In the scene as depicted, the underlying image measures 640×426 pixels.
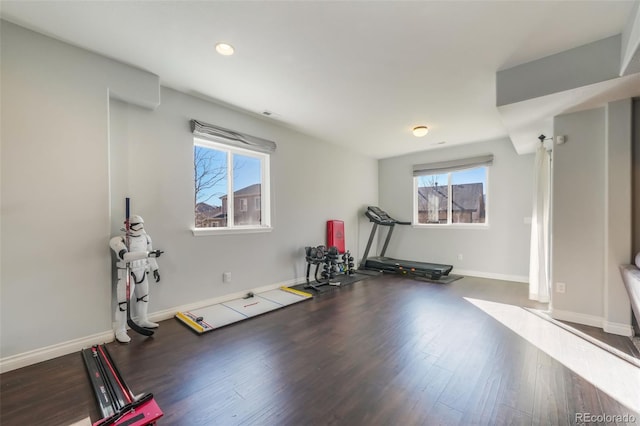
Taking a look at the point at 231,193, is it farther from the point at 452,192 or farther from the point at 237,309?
the point at 452,192

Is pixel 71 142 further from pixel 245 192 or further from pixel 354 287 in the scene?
pixel 354 287

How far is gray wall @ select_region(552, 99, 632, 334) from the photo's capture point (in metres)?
2.68

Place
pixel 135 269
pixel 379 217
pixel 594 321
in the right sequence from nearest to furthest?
1. pixel 135 269
2. pixel 594 321
3. pixel 379 217

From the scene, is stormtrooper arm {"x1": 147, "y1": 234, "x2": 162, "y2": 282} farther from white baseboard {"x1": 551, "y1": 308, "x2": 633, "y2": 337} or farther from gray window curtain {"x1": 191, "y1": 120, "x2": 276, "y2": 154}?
white baseboard {"x1": 551, "y1": 308, "x2": 633, "y2": 337}

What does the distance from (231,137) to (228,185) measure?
2.28 ft

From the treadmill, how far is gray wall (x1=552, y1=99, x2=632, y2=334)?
2.01m

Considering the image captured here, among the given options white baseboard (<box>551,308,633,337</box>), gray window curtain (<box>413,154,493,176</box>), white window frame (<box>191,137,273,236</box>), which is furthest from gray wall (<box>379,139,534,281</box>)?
white window frame (<box>191,137,273,236</box>)

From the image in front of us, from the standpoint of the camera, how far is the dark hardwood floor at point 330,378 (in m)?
1.58

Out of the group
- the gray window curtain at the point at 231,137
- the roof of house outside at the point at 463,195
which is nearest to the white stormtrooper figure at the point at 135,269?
the gray window curtain at the point at 231,137

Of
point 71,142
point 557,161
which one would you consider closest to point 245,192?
point 71,142

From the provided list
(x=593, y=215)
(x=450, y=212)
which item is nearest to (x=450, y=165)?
(x=450, y=212)

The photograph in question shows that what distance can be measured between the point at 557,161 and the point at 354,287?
3293 millimetres

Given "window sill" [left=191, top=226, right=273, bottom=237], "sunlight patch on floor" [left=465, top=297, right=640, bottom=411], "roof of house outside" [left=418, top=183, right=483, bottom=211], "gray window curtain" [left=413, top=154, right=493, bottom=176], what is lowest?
Answer: "sunlight patch on floor" [left=465, top=297, right=640, bottom=411]

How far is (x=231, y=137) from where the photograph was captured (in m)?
3.67
